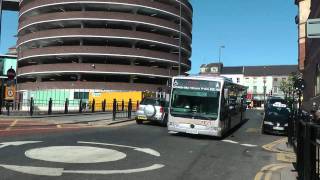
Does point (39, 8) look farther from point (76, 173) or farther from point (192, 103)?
point (76, 173)

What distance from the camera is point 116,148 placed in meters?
15.4

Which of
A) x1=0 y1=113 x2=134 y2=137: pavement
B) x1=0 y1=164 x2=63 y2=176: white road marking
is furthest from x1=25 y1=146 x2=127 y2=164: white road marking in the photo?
x1=0 y1=113 x2=134 y2=137: pavement

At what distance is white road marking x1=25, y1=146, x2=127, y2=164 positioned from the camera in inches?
484

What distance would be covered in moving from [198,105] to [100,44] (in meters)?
62.5

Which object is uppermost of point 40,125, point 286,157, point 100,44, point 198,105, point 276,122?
point 100,44

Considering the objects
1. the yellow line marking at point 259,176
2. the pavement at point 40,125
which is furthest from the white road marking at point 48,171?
the pavement at point 40,125

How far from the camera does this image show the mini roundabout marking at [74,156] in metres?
10.6

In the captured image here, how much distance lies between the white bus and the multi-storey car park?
55582 mm

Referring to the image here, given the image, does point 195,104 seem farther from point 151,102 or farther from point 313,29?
point 313,29

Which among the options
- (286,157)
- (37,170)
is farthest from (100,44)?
(37,170)

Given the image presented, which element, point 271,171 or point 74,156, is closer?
point 271,171

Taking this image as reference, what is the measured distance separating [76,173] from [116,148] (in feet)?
16.5

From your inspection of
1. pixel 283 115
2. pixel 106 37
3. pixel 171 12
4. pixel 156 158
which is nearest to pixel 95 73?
pixel 106 37

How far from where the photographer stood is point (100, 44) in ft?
270
